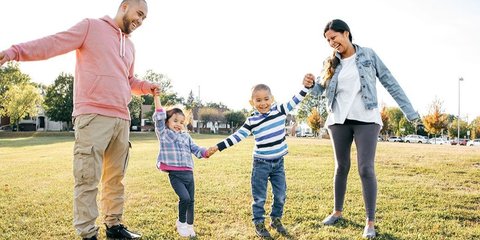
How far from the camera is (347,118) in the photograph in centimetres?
423

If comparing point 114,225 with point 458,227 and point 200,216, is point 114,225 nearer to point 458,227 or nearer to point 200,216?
point 200,216

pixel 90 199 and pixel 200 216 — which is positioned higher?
pixel 90 199

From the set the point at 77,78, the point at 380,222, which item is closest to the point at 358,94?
the point at 380,222

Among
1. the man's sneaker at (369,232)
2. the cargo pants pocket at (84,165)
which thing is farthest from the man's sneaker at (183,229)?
the man's sneaker at (369,232)

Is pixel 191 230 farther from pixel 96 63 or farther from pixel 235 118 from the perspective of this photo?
pixel 235 118

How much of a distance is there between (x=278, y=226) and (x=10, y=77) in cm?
6089

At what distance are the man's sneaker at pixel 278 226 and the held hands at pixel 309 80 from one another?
157 centimetres

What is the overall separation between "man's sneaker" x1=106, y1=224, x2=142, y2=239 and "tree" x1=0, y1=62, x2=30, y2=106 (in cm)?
5573

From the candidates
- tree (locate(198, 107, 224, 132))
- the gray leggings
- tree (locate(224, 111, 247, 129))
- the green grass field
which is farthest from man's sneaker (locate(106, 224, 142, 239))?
tree (locate(224, 111, 247, 129))

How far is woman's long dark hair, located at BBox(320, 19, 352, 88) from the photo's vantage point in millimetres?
4258

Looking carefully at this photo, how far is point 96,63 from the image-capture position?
3691mm

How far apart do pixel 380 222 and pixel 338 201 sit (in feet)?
1.74

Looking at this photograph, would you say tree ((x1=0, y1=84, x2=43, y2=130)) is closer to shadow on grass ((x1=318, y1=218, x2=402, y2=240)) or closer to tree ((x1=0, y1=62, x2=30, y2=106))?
tree ((x1=0, y1=62, x2=30, y2=106))

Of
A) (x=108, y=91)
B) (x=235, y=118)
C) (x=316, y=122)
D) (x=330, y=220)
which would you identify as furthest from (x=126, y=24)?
(x=235, y=118)
